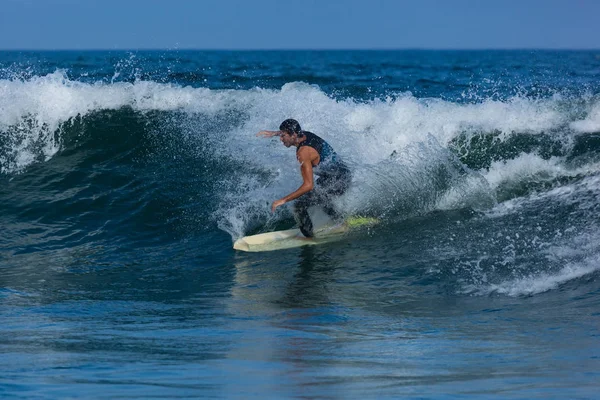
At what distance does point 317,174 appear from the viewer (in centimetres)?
811

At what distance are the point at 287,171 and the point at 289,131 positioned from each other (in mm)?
1981

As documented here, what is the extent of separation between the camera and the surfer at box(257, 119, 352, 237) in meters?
7.69

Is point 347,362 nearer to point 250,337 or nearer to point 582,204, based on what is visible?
point 250,337

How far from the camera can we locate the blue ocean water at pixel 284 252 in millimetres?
4012

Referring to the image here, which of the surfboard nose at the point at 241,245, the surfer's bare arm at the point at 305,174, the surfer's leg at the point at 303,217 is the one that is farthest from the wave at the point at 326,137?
the surfer's bare arm at the point at 305,174

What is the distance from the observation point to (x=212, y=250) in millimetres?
8055

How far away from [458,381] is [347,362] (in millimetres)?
683

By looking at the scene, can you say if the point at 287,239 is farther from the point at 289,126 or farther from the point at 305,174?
the point at 289,126

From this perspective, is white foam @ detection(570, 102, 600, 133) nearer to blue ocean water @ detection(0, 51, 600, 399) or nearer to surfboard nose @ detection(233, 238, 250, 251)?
blue ocean water @ detection(0, 51, 600, 399)

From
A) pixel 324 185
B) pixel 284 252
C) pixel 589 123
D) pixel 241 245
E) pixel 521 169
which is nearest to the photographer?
pixel 284 252

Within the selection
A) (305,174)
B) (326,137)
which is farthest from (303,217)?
(326,137)

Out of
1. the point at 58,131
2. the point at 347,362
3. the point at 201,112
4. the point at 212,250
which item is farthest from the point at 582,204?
the point at 58,131

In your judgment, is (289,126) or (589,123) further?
(589,123)

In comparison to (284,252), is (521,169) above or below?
above
